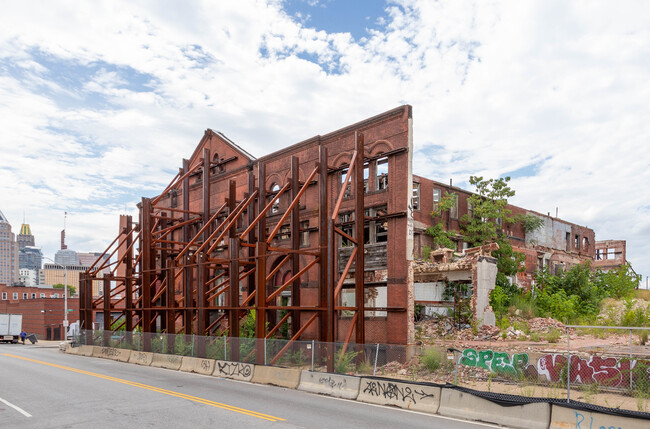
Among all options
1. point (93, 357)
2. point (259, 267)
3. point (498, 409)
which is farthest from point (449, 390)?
point (93, 357)

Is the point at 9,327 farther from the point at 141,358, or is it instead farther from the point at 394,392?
the point at 394,392

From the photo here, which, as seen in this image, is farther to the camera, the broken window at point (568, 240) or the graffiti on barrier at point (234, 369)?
the broken window at point (568, 240)

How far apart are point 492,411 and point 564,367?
511 cm

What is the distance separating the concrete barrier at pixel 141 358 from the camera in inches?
1023

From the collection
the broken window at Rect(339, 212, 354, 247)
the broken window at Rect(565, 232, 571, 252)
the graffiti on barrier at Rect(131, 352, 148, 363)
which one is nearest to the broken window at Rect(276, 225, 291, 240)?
the broken window at Rect(339, 212, 354, 247)

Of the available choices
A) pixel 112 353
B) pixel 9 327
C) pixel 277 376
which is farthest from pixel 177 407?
pixel 9 327

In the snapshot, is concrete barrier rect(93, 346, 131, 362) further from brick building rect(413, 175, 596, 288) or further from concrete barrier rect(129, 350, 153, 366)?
brick building rect(413, 175, 596, 288)

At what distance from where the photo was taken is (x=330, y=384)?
52.3ft

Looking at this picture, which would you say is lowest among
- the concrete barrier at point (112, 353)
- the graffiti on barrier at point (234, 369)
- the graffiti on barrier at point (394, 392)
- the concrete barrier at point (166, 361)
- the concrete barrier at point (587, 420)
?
the concrete barrier at point (112, 353)

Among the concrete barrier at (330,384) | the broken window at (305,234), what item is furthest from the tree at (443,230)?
the concrete barrier at (330,384)

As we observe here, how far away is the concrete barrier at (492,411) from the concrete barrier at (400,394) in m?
0.31

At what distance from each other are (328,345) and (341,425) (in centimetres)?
682

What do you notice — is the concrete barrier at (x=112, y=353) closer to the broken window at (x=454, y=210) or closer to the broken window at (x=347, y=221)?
the broken window at (x=347, y=221)

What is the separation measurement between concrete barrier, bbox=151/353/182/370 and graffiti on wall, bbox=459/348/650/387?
12.6 meters
